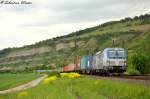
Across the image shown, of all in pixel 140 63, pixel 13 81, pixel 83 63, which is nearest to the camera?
pixel 83 63

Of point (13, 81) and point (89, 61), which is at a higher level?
point (89, 61)

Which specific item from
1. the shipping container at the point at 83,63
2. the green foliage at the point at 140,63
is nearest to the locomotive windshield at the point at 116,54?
the shipping container at the point at 83,63

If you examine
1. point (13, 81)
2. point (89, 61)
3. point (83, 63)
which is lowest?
point (13, 81)

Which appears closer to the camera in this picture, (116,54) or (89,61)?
(116,54)

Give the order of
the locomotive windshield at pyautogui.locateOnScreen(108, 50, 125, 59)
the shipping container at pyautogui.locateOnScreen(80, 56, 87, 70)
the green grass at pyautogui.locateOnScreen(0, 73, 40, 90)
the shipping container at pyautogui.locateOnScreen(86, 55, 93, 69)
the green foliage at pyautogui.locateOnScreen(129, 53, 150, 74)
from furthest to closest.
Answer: the green grass at pyautogui.locateOnScreen(0, 73, 40, 90) → the green foliage at pyautogui.locateOnScreen(129, 53, 150, 74) → the shipping container at pyautogui.locateOnScreen(80, 56, 87, 70) → the shipping container at pyautogui.locateOnScreen(86, 55, 93, 69) → the locomotive windshield at pyautogui.locateOnScreen(108, 50, 125, 59)

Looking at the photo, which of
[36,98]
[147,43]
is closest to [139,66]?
[36,98]

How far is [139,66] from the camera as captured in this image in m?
90.0

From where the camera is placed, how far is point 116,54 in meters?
63.8

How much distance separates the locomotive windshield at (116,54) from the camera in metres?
63.4

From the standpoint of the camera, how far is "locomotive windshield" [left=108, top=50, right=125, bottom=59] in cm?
6338

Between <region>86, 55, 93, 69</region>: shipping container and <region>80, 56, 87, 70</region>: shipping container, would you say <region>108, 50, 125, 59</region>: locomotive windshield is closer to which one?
<region>86, 55, 93, 69</region>: shipping container

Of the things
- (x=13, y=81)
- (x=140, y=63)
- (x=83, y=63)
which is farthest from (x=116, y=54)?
(x=13, y=81)

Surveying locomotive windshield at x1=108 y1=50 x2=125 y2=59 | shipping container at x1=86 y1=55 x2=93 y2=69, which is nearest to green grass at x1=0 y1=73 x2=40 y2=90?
shipping container at x1=86 y1=55 x2=93 y2=69

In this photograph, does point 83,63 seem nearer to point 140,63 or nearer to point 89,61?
point 89,61
